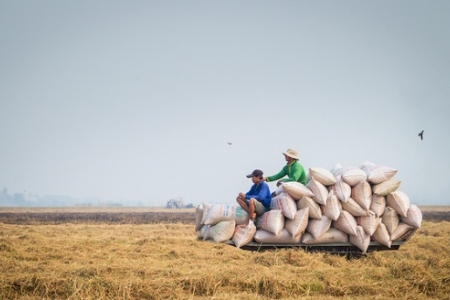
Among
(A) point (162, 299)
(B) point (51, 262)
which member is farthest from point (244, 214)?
(B) point (51, 262)

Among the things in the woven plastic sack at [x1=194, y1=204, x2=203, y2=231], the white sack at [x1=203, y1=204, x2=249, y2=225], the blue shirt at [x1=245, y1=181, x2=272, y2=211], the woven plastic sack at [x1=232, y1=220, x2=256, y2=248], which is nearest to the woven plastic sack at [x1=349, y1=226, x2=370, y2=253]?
the blue shirt at [x1=245, y1=181, x2=272, y2=211]

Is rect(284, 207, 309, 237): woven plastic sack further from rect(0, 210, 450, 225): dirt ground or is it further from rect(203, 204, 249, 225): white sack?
rect(0, 210, 450, 225): dirt ground

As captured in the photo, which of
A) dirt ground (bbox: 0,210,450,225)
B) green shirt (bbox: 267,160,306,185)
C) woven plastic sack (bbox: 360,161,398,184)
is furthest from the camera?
dirt ground (bbox: 0,210,450,225)

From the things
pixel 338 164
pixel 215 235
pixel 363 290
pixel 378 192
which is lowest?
pixel 363 290

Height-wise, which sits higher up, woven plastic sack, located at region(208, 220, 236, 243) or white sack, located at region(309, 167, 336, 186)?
white sack, located at region(309, 167, 336, 186)

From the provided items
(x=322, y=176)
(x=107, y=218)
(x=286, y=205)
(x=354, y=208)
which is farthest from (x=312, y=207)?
(x=107, y=218)

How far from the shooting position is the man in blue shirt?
22.5 ft

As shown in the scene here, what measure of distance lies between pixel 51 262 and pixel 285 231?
3703mm

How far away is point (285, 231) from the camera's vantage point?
685 centimetres

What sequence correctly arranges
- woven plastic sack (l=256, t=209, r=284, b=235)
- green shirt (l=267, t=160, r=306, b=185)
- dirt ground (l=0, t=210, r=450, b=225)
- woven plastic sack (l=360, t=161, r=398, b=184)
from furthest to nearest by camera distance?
dirt ground (l=0, t=210, r=450, b=225), green shirt (l=267, t=160, r=306, b=185), woven plastic sack (l=360, t=161, r=398, b=184), woven plastic sack (l=256, t=209, r=284, b=235)

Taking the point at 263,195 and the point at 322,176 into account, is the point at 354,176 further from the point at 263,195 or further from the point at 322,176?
the point at 263,195

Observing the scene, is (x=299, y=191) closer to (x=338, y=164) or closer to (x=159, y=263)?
(x=338, y=164)

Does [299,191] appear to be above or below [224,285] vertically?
above

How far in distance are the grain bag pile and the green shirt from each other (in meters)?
0.46
